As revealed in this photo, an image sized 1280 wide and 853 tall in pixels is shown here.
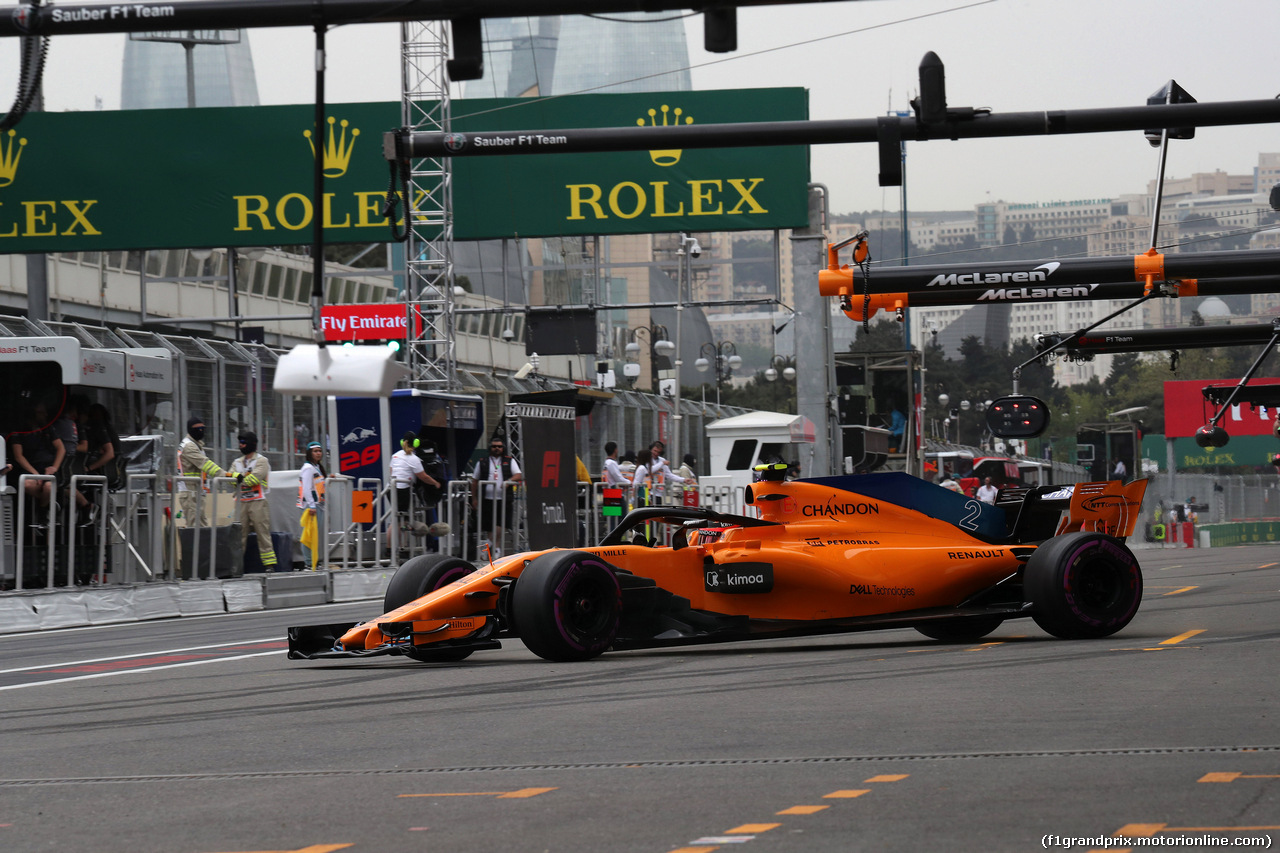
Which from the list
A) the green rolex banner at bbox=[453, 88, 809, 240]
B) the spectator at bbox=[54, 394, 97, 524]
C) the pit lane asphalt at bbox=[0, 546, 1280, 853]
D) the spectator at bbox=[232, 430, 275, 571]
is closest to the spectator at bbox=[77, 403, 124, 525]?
the spectator at bbox=[54, 394, 97, 524]

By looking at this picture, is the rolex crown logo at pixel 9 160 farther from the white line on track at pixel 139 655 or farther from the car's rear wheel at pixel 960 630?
the car's rear wheel at pixel 960 630

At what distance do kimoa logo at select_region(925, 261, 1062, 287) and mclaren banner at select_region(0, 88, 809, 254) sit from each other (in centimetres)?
1678

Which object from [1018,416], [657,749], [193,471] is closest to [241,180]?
[193,471]

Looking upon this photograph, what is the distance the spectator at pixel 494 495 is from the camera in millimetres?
20531

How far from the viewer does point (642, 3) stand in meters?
7.29

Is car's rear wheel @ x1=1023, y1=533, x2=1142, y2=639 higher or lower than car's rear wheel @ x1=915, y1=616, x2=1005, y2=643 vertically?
higher

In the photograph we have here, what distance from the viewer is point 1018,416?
1912 centimetres

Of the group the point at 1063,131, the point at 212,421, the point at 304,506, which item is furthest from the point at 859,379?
the point at 1063,131

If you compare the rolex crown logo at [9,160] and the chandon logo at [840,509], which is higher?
the rolex crown logo at [9,160]

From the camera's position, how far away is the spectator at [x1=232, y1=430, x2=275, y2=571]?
18.0m

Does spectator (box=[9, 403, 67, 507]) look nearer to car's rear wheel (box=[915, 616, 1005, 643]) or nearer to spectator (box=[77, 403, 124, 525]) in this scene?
spectator (box=[77, 403, 124, 525])

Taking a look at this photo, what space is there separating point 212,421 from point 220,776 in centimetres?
2210

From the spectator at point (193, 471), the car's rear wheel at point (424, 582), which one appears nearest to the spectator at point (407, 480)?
the spectator at point (193, 471)

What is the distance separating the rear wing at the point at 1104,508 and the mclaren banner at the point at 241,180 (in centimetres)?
2049
